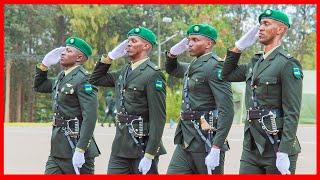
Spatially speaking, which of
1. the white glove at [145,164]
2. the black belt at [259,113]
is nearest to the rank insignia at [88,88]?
the white glove at [145,164]

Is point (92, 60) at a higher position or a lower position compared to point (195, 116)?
lower

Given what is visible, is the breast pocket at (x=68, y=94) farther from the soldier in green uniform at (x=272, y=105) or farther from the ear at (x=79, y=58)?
the soldier in green uniform at (x=272, y=105)

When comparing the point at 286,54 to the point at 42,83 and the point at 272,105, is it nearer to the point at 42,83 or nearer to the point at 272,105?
the point at 272,105

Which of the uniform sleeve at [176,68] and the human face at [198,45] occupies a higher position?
the human face at [198,45]

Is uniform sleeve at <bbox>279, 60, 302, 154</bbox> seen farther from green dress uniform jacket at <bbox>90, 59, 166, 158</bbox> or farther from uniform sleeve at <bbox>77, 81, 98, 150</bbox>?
uniform sleeve at <bbox>77, 81, 98, 150</bbox>

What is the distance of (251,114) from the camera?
17.5 feet

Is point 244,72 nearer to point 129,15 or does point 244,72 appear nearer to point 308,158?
point 308,158

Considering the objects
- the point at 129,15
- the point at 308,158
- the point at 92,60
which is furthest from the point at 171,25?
the point at 308,158

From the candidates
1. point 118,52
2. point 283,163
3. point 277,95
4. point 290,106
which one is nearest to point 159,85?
point 118,52

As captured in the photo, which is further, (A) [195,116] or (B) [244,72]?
(A) [195,116]

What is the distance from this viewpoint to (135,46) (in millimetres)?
6203

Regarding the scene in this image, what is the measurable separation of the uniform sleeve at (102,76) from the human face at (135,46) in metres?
0.32

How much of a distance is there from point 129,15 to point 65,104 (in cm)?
3226

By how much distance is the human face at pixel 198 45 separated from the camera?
6.31 metres
